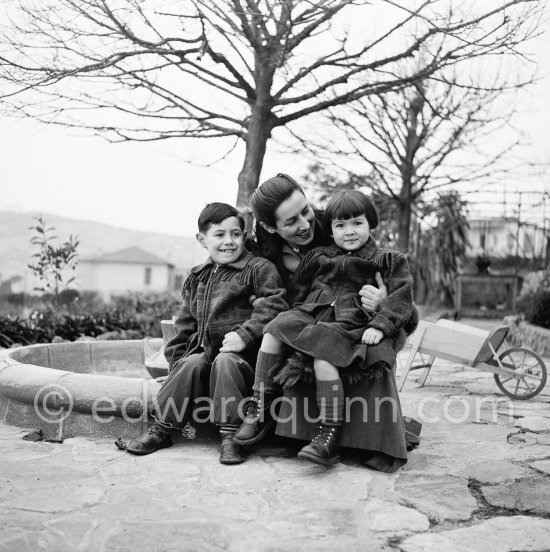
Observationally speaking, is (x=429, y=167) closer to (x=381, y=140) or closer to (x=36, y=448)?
(x=381, y=140)

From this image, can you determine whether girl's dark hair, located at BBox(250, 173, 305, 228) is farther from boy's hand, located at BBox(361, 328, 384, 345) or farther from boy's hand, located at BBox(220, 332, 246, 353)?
boy's hand, located at BBox(361, 328, 384, 345)

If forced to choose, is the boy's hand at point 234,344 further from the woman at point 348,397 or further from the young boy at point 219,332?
the woman at point 348,397

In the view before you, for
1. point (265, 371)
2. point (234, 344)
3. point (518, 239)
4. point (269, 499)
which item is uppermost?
point (518, 239)

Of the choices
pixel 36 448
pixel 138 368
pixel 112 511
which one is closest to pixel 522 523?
pixel 112 511

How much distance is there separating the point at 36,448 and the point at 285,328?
1.45m

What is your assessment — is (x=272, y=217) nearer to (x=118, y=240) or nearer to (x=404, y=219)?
(x=404, y=219)

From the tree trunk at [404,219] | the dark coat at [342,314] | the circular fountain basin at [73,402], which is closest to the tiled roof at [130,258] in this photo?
the tree trunk at [404,219]

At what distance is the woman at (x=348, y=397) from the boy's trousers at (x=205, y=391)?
0.23 metres

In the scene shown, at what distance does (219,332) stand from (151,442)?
2.14 ft

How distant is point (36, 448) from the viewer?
3438 mm

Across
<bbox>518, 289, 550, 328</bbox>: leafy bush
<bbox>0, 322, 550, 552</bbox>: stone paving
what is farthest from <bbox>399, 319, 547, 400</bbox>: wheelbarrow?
<bbox>518, 289, 550, 328</bbox>: leafy bush

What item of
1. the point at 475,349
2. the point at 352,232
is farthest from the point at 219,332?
the point at 475,349

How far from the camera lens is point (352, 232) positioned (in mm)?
3375

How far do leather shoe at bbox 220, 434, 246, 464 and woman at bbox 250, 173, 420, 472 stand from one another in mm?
210
